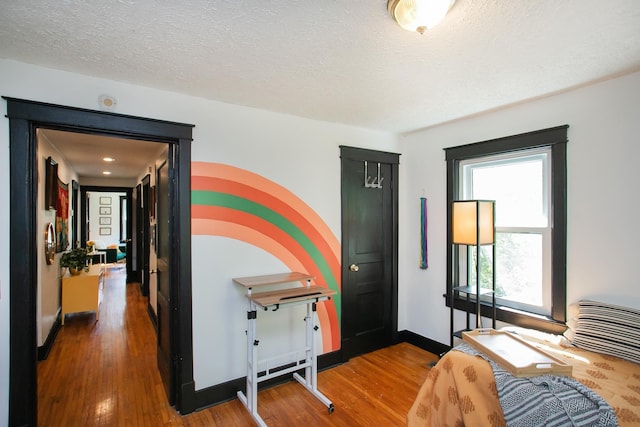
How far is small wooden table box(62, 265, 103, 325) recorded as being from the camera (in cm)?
453

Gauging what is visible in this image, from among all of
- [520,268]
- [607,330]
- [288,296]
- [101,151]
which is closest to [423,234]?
[520,268]

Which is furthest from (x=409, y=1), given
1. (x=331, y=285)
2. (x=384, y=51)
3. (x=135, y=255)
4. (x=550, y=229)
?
(x=135, y=255)

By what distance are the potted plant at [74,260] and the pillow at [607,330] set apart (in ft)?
18.6

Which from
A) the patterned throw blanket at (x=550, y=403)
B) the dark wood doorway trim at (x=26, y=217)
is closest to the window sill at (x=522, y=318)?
the patterned throw blanket at (x=550, y=403)

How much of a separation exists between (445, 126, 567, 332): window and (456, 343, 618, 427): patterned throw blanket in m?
1.16

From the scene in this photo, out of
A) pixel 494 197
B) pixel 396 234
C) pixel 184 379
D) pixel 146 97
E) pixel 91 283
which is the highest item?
pixel 146 97

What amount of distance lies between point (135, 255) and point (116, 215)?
438 centimetres

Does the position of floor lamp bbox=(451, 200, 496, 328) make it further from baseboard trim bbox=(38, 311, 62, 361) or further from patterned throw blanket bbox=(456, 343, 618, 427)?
baseboard trim bbox=(38, 311, 62, 361)

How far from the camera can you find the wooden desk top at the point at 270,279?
2475 millimetres

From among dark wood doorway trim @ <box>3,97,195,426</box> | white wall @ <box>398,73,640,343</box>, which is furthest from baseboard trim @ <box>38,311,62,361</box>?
white wall @ <box>398,73,640,343</box>

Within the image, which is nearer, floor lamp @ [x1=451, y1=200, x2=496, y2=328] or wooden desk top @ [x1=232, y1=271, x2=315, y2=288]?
wooden desk top @ [x1=232, y1=271, x2=315, y2=288]

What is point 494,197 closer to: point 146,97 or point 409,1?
point 409,1

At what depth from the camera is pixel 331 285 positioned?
3314 millimetres

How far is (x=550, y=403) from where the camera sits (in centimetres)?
149
